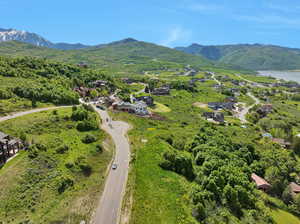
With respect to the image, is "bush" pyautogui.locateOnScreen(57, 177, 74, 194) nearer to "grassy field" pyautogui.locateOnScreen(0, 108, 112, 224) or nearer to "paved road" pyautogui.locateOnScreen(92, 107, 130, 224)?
"grassy field" pyautogui.locateOnScreen(0, 108, 112, 224)

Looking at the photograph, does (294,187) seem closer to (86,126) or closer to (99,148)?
(99,148)

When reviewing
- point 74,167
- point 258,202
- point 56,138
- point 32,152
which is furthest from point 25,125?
point 258,202

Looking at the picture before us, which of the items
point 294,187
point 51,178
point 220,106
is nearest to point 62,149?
point 51,178

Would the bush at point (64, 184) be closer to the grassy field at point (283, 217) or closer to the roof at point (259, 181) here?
the grassy field at point (283, 217)

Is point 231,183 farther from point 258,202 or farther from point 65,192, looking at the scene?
point 65,192

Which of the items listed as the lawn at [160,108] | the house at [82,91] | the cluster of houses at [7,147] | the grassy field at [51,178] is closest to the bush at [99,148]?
the grassy field at [51,178]

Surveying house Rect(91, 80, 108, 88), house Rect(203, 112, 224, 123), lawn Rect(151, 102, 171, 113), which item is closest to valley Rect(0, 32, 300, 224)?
house Rect(203, 112, 224, 123)
